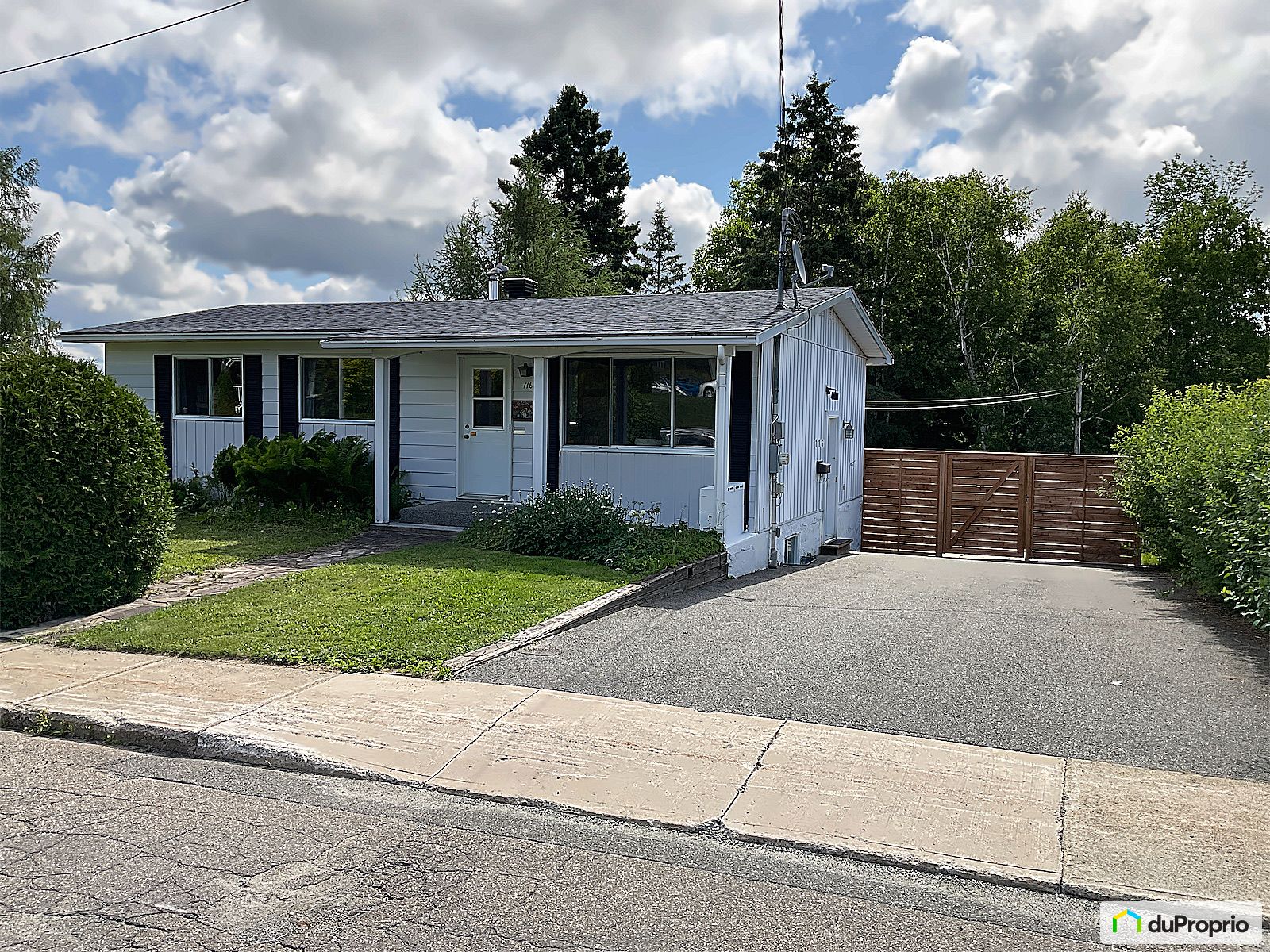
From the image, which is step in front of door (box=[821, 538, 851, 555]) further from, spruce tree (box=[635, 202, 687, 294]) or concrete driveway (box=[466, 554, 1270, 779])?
spruce tree (box=[635, 202, 687, 294])

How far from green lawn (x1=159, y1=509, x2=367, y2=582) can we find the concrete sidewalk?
4356mm

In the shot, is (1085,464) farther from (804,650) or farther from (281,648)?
(281,648)

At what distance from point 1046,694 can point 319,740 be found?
4.77 metres

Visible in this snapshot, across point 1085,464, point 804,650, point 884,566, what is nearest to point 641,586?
point 804,650

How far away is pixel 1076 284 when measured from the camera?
1575 inches

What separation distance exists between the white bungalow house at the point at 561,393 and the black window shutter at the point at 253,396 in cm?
2

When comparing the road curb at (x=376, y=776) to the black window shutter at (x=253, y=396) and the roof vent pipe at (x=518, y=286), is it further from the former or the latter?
the roof vent pipe at (x=518, y=286)

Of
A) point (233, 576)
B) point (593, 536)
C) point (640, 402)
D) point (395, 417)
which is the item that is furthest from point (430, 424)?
point (233, 576)

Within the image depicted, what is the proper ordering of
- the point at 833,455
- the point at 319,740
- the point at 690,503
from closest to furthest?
1. the point at 319,740
2. the point at 690,503
3. the point at 833,455

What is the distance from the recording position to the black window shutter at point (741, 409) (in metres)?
13.7

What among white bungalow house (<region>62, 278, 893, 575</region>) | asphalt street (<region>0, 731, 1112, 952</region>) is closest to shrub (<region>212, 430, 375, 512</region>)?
white bungalow house (<region>62, 278, 893, 575</region>)

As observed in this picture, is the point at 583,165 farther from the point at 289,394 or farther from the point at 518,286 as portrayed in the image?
the point at 289,394

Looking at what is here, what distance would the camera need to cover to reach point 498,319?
15766mm

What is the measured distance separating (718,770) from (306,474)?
1136 cm
